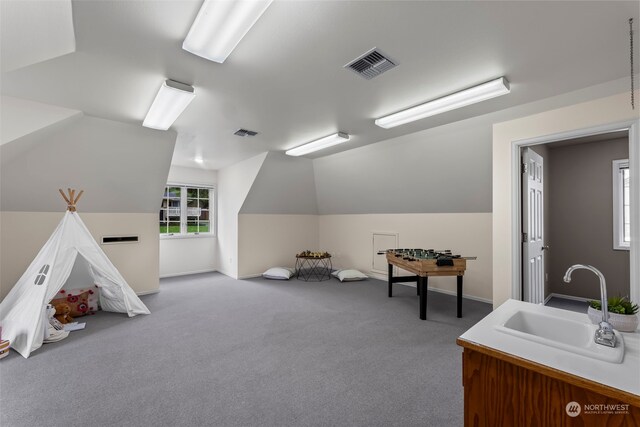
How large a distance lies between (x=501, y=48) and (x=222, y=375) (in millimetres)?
3462

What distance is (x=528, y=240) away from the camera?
3.26m

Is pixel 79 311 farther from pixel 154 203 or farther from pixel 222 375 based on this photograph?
pixel 222 375

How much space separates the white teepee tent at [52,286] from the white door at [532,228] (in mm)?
5057

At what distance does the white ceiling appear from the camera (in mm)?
1688

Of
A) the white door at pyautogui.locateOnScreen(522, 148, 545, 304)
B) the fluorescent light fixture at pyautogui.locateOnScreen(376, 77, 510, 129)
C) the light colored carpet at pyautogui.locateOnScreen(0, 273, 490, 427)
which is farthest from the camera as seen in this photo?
the white door at pyautogui.locateOnScreen(522, 148, 545, 304)

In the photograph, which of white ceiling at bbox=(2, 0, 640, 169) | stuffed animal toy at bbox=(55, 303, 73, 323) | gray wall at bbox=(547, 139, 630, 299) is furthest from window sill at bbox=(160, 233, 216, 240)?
gray wall at bbox=(547, 139, 630, 299)

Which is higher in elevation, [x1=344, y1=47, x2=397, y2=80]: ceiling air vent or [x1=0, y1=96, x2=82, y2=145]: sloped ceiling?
[x1=344, y1=47, x2=397, y2=80]: ceiling air vent

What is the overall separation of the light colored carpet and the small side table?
2.30 meters

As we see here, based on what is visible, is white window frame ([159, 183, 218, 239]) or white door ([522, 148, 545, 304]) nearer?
white door ([522, 148, 545, 304])

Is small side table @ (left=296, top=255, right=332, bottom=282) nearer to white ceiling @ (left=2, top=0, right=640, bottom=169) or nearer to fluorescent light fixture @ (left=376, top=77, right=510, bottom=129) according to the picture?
fluorescent light fixture @ (left=376, top=77, right=510, bottom=129)

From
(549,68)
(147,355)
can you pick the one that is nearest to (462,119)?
(549,68)

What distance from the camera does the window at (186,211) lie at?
21.1 ft

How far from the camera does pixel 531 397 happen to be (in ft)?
3.90

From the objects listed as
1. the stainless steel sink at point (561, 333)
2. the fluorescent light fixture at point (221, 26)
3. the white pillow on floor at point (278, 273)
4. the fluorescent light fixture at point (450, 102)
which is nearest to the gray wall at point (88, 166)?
the fluorescent light fixture at point (221, 26)
